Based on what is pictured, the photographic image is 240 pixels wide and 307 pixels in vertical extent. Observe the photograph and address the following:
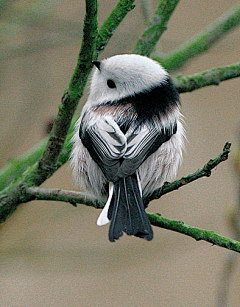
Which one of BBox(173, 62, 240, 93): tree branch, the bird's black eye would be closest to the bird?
the bird's black eye

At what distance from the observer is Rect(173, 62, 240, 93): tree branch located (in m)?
2.89

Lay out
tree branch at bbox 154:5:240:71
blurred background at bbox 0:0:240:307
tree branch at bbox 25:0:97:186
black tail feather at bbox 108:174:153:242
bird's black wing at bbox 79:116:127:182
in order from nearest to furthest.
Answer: black tail feather at bbox 108:174:153:242 < tree branch at bbox 25:0:97:186 < bird's black wing at bbox 79:116:127:182 < tree branch at bbox 154:5:240:71 < blurred background at bbox 0:0:240:307

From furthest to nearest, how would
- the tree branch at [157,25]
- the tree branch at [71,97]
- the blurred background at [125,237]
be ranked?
the blurred background at [125,237] → the tree branch at [157,25] → the tree branch at [71,97]

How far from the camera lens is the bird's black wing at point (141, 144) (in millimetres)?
2111

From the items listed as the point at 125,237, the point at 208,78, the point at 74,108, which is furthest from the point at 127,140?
the point at 125,237

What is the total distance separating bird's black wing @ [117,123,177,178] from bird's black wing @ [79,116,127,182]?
0.09 ft

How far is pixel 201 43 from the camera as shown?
10.8 feet

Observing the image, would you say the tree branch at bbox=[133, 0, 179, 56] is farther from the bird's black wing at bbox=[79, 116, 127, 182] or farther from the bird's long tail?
the bird's long tail

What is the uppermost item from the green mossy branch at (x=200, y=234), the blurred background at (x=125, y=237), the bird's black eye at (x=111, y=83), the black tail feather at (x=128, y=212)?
the bird's black eye at (x=111, y=83)

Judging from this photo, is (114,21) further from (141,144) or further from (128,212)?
(128,212)

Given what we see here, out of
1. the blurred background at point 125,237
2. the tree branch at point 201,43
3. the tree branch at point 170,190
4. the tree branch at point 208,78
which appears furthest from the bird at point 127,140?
the blurred background at point 125,237

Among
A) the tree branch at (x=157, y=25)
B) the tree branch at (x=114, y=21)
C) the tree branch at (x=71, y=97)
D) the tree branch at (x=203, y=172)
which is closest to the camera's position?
the tree branch at (x=203, y=172)

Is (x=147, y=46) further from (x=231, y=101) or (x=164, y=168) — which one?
(x=231, y=101)

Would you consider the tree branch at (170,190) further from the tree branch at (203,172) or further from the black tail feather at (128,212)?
the black tail feather at (128,212)
